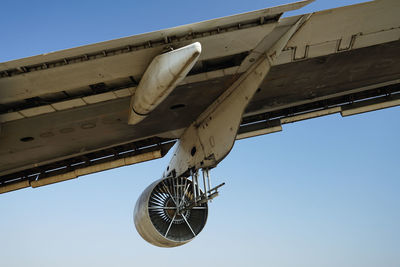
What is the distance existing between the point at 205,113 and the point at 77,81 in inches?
194

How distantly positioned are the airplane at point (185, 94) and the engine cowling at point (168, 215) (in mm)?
38

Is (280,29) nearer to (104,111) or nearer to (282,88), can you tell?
(282,88)

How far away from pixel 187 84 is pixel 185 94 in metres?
0.77

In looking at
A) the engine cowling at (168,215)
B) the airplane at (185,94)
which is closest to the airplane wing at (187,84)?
the airplane at (185,94)

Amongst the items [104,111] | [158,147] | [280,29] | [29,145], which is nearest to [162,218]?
[158,147]

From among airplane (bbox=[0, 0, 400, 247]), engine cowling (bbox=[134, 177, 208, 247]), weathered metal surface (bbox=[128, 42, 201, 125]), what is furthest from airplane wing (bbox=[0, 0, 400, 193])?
engine cowling (bbox=[134, 177, 208, 247])

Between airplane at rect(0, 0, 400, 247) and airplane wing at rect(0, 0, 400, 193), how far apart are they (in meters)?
0.04

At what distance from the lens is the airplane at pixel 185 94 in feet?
32.4

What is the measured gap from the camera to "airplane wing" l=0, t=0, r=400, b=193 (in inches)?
390

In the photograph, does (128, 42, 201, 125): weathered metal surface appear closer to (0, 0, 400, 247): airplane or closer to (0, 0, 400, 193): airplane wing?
(0, 0, 400, 247): airplane

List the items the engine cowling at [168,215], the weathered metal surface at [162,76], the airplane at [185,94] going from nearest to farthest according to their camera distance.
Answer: the weathered metal surface at [162,76]
the airplane at [185,94]
the engine cowling at [168,215]

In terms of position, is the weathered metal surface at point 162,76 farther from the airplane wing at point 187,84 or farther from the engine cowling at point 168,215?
the engine cowling at point 168,215

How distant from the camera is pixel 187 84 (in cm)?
1183

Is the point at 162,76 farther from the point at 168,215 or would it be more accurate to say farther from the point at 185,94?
the point at 168,215
